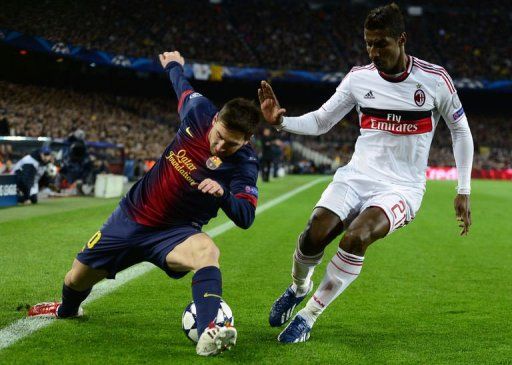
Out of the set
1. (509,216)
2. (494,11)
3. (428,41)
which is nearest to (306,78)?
(428,41)

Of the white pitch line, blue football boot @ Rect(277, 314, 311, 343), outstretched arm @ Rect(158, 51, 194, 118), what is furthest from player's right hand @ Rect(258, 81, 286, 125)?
the white pitch line

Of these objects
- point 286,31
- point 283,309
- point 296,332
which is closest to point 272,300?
point 283,309

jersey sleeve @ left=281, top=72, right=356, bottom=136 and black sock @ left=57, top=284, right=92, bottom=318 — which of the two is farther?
jersey sleeve @ left=281, top=72, right=356, bottom=136

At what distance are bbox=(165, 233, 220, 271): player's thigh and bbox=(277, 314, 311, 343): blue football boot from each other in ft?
1.99

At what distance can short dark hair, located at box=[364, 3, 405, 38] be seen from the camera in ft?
16.1

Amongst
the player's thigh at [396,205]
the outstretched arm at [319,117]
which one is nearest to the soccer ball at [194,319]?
the player's thigh at [396,205]

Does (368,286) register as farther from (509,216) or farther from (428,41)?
(428,41)

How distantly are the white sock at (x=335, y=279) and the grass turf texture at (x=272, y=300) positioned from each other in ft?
0.63

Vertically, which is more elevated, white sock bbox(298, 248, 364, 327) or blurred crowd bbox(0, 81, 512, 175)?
white sock bbox(298, 248, 364, 327)

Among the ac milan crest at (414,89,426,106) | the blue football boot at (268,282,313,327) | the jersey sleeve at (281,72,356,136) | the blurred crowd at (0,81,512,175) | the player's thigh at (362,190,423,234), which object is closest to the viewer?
the player's thigh at (362,190,423,234)

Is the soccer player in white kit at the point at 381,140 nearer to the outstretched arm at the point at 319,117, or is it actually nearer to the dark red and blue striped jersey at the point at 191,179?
the outstretched arm at the point at 319,117

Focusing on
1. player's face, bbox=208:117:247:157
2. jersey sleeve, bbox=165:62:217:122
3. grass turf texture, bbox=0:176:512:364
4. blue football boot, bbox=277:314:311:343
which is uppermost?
jersey sleeve, bbox=165:62:217:122

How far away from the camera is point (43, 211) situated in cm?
1502

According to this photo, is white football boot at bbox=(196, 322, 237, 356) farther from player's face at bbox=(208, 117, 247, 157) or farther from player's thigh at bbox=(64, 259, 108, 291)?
player's thigh at bbox=(64, 259, 108, 291)
